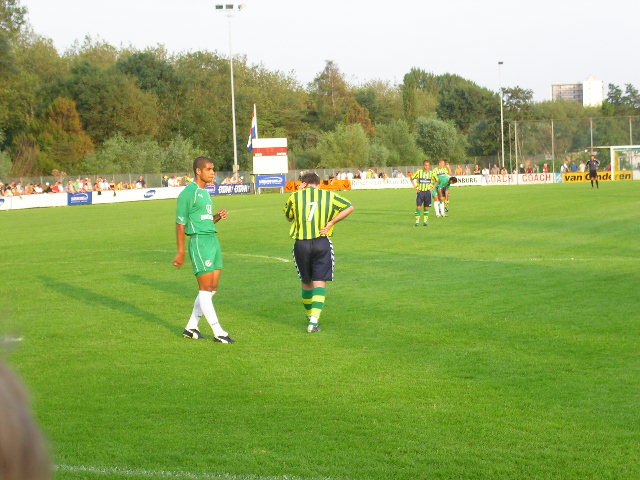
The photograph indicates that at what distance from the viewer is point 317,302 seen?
33.9 feet

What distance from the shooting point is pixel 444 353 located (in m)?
8.83

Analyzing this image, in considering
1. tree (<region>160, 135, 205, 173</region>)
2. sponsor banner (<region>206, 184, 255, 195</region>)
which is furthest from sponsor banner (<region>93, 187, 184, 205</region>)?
tree (<region>160, 135, 205, 173</region>)

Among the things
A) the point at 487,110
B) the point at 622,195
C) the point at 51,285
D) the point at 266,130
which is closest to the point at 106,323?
the point at 51,285

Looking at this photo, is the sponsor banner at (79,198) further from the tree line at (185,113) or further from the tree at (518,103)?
the tree at (518,103)

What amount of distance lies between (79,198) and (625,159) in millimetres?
41383

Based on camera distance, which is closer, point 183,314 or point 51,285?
point 183,314

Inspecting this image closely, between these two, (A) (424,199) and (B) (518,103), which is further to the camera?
(B) (518,103)

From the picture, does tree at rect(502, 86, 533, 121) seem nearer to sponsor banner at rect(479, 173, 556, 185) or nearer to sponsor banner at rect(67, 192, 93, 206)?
sponsor banner at rect(479, 173, 556, 185)

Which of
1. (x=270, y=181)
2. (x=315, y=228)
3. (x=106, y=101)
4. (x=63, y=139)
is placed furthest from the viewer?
(x=106, y=101)

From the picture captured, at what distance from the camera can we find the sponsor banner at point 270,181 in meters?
64.7

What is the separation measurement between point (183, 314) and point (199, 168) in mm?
2934

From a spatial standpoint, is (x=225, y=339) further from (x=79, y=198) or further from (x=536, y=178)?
(x=536, y=178)

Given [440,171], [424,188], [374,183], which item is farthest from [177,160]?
[424,188]

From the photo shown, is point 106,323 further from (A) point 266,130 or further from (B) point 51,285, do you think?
(A) point 266,130
